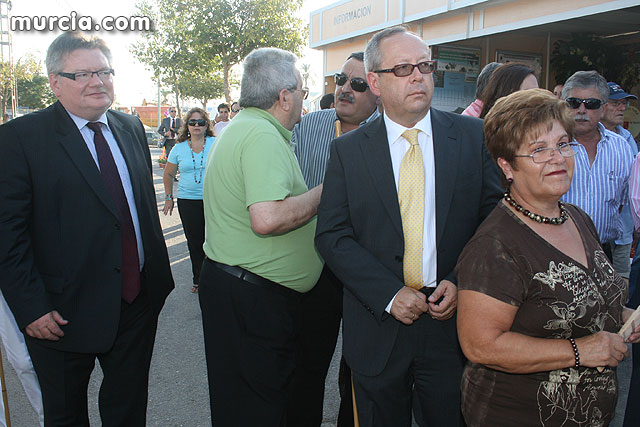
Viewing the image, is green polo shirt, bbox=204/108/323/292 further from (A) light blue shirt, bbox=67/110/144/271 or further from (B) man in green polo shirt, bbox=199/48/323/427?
(A) light blue shirt, bbox=67/110/144/271

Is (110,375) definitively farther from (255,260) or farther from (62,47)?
(62,47)

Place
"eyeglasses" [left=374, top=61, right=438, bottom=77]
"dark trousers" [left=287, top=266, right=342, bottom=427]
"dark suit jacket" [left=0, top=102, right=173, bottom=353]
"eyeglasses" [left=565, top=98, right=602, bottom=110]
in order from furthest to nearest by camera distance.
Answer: "eyeglasses" [left=565, top=98, right=602, bottom=110]
"dark trousers" [left=287, top=266, right=342, bottom=427]
"dark suit jacket" [left=0, top=102, right=173, bottom=353]
"eyeglasses" [left=374, top=61, right=438, bottom=77]

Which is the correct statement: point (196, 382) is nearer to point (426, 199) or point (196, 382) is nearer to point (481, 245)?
point (426, 199)

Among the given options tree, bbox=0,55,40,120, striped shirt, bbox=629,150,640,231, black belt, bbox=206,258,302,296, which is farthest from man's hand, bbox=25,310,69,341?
tree, bbox=0,55,40,120

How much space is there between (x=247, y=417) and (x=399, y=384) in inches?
33.7

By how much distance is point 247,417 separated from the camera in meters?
2.62

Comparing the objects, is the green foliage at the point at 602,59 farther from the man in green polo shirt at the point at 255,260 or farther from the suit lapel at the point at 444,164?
the man in green polo shirt at the point at 255,260

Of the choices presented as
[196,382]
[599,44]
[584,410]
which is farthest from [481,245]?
[599,44]

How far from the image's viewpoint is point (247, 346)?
8.45 feet

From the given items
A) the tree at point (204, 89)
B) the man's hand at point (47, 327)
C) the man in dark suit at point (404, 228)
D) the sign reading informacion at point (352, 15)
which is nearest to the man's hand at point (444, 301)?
the man in dark suit at point (404, 228)

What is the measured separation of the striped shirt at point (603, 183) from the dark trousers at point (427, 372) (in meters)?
1.73

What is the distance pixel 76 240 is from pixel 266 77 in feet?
3.87

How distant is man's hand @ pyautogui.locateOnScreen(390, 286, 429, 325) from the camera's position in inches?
80.5

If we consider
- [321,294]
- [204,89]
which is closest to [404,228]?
[321,294]
